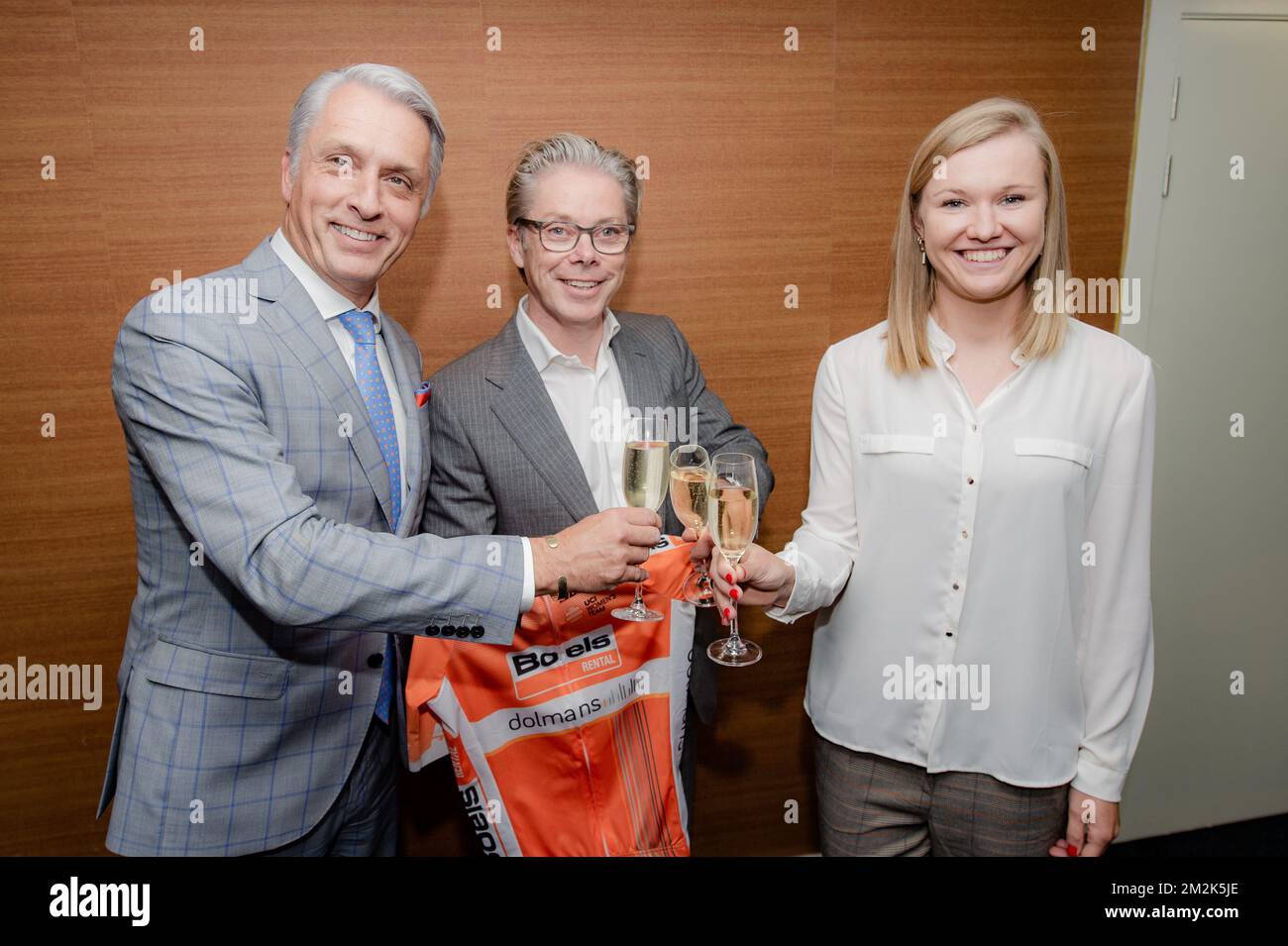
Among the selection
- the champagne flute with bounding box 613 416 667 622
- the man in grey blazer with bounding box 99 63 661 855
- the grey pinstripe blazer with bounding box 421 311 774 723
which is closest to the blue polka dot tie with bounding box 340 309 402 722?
the man in grey blazer with bounding box 99 63 661 855

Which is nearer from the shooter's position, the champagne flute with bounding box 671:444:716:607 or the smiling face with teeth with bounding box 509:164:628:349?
the champagne flute with bounding box 671:444:716:607

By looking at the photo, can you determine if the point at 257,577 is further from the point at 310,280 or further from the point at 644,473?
the point at 644,473

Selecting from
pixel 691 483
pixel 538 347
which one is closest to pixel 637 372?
pixel 538 347

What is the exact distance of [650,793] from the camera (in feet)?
6.24

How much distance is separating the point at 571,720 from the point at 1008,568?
98cm

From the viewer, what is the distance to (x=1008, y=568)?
1.78 m

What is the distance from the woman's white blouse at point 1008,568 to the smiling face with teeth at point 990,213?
17 cm

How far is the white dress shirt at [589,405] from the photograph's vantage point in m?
2.05

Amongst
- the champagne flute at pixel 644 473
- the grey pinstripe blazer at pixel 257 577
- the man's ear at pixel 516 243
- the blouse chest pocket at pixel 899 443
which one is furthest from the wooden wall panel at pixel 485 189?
the champagne flute at pixel 644 473

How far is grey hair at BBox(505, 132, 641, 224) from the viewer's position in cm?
198

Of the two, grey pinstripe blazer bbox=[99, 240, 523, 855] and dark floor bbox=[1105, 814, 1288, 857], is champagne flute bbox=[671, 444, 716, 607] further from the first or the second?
dark floor bbox=[1105, 814, 1288, 857]

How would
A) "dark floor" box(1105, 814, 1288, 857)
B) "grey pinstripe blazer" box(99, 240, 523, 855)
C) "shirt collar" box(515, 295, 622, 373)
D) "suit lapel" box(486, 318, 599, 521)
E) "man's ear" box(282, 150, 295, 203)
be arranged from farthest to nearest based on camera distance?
"dark floor" box(1105, 814, 1288, 857) < "shirt collar" box(515, 295, 622, 373) < "suit lapel" box(486, 318, 599, 521) < "man's ear" box(282, 150, 295, 203) < "grey pinstripe blazer" box(99, 240, 523, 855)

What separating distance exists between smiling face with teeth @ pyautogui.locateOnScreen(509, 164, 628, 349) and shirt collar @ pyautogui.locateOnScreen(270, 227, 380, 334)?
0.46m
